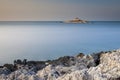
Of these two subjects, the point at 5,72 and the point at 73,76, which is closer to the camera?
the point at 73,76

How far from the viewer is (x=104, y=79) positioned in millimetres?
9492

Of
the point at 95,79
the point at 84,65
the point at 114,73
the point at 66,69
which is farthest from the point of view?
the point at 84,65

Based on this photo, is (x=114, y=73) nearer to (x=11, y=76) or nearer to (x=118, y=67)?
(x=118, y=67)

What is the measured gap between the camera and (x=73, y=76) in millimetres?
9516

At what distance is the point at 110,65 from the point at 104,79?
181 centimetres

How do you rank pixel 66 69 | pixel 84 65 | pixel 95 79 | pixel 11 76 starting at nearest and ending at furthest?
pixel 95 79, pixel 11 76, pixel 66 69, pixel 84 65

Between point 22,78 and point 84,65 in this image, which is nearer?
point 22,78

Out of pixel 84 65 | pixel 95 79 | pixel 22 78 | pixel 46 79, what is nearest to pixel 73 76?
pixel 95 79

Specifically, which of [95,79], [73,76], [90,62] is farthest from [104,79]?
[90,62]

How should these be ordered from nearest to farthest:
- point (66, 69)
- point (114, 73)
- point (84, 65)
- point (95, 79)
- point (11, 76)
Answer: point (95, 79)
point (114, 73)
point (11, 76)
point (66, 69)
point (84, 65)

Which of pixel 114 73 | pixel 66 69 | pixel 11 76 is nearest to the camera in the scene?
pixel 114 73

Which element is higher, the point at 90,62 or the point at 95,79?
the point at 90,62

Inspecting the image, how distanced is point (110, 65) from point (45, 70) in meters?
2.15

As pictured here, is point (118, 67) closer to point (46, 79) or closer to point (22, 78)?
point (46, 79)
